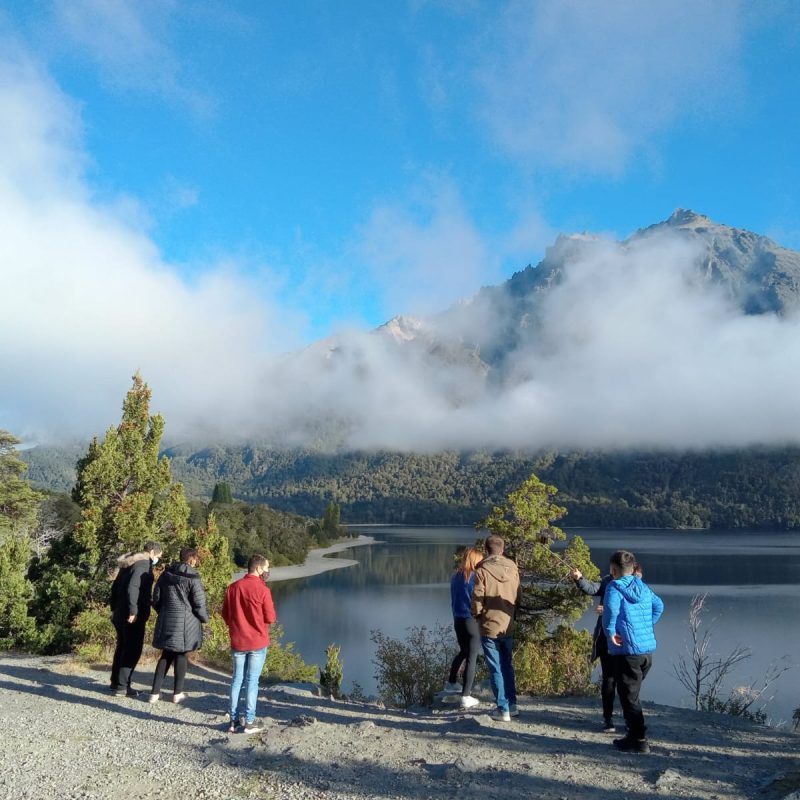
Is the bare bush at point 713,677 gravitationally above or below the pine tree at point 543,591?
below

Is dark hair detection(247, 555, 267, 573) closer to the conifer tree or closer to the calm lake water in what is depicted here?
the conifer tree

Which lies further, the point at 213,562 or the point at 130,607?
the point at 213,562

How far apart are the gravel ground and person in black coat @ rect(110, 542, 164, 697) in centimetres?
36

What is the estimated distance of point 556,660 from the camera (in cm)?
1395

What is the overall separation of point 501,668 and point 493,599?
903 mm

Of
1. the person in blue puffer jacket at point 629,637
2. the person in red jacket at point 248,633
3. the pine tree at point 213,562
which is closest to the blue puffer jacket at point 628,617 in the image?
the person in blue puffer jacket at point 629,637

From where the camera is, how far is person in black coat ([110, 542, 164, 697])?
8383mm

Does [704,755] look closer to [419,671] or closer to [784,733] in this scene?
[784,733]

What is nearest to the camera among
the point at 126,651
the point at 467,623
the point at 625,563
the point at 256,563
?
the point at 625,563

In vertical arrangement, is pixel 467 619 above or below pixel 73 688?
above

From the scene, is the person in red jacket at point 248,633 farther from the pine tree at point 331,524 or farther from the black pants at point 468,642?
the pine tree at point 331,524

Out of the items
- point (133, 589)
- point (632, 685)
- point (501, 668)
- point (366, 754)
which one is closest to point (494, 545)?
point (501, 668)

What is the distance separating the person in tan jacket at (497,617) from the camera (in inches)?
300

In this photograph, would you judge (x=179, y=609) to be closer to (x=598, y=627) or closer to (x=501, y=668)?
(x=501, y=668)
